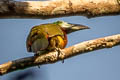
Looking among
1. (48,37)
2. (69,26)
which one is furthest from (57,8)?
(69,26)

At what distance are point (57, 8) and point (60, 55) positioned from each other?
421mm

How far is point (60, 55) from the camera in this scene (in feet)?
6.70

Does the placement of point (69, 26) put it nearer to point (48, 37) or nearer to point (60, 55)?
point (48, 37)

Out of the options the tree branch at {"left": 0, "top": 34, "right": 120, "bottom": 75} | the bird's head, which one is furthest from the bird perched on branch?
the tree branch at {"left": 0, "top": 34, "right": 120, "bottom": 75}

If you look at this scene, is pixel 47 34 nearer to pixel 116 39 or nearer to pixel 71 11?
pixel 71 11

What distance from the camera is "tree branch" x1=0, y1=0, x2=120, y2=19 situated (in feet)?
Result: 7.09

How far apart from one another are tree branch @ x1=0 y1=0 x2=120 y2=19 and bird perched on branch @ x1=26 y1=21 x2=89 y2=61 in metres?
0.16

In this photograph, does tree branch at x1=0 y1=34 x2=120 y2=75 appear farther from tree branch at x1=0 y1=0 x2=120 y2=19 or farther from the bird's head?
the bird's head

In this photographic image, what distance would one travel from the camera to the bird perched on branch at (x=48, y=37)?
2.31 m

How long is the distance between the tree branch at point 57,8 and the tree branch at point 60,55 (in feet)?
0.96

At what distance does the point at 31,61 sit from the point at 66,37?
67cm

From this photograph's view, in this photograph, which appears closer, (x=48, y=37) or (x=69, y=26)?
(x=48, y=37)

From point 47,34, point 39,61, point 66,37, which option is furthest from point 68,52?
point 66,37

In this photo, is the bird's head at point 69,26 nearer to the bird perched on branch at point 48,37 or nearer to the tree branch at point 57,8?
the bird perched on branch at point 48,37
